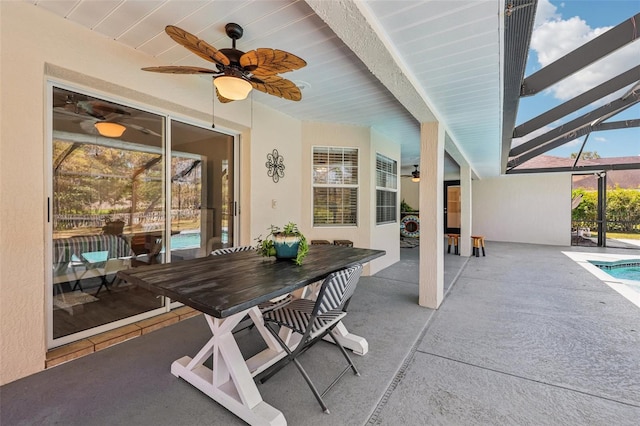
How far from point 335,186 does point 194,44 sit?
3345 mm

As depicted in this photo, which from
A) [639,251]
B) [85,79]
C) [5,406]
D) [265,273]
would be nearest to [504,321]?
[265,273]

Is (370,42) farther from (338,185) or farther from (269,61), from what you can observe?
(338,185)

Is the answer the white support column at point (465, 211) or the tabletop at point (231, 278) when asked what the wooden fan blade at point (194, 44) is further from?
the white support column at point (465, 211)

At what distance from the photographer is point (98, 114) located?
8.43ft

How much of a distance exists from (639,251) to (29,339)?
11534 millimetres

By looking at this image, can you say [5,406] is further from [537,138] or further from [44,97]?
[537,138]

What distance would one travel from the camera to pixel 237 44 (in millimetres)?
2387

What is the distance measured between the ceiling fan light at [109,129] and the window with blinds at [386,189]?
3.84 metres

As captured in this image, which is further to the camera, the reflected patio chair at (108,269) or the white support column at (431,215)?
the white support column at (431,215)

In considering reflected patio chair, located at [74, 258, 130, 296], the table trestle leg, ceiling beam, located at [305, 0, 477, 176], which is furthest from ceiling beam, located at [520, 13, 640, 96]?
reflected patio chair, located at [74, 258, 130, 296]

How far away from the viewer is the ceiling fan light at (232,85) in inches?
75.4

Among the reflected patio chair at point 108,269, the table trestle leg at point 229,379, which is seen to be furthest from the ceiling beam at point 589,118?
the reflected patio chair at point 108,269

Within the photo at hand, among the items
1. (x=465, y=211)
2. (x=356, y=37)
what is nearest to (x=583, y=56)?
(x=356, y=37)

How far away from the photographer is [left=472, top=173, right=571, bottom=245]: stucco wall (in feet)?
28.9
